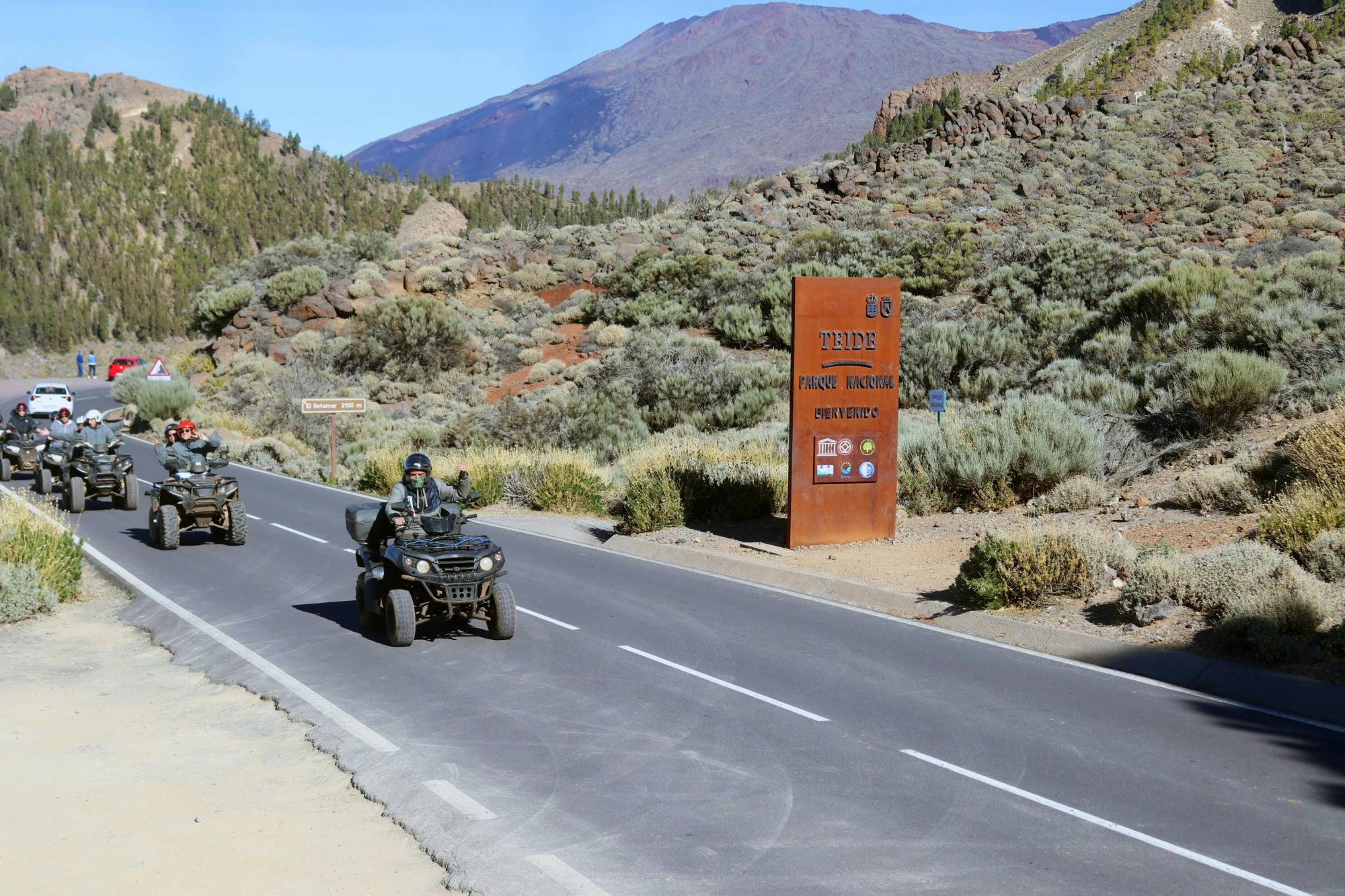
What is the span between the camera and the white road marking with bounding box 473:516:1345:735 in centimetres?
843

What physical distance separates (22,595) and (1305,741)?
10899 mm

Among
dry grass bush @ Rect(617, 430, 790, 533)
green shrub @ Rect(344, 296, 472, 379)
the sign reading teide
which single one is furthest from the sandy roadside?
green shrub @ Rect(344, 296, 472, 379)

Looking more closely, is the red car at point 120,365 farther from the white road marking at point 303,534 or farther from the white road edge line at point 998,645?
the white road edge line at point 998,645

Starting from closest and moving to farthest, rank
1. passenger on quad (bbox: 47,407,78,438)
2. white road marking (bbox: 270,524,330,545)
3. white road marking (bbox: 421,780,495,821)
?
white road marking (bbox: 421,780,495,821) < white road marking (bbox: 270,524,330,545) < passenger on quad (bbox: 47,407,78,438)

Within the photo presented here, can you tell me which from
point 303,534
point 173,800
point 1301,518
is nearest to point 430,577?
point 173,800

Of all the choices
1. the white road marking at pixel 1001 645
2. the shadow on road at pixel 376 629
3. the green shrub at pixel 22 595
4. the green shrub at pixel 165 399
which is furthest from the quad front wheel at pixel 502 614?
the green shrub at pixel 165 399

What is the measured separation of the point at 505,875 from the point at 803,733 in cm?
291

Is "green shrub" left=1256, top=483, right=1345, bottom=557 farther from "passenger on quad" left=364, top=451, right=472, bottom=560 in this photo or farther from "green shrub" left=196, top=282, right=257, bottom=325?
"green shrub" left=196, top=282, right=257, bottom=325

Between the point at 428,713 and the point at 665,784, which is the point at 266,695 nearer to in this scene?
the point at 428,713

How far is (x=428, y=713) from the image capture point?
837cm

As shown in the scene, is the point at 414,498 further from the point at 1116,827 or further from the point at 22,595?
Result: the point at 1116,827

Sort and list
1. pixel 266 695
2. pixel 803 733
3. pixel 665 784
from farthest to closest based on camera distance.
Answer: pixel 266 695
pixel 803 733
pixel 665 784

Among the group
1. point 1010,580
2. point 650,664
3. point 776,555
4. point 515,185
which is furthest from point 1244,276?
point 515,185

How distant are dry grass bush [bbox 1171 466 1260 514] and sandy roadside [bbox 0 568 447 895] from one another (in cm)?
1120
